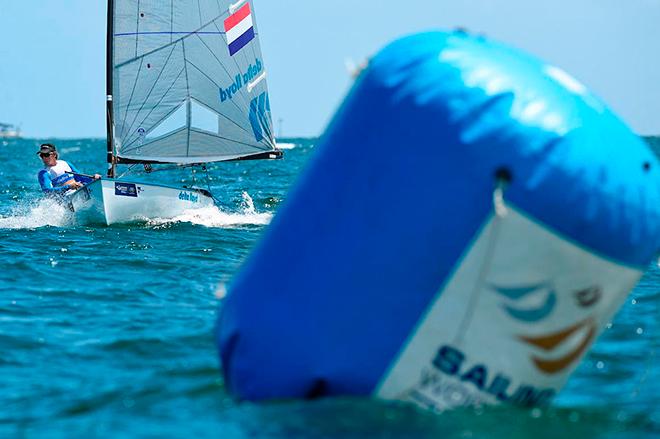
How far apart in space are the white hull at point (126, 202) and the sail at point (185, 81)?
5.37ft

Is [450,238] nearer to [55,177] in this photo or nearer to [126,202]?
[126,202]

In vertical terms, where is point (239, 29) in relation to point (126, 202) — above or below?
above

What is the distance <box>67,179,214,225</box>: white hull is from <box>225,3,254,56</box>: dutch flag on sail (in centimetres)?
294

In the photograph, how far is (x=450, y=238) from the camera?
14.2ft

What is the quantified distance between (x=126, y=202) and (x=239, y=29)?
161 inches

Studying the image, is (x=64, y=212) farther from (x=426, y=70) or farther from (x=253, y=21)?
(x=426, y=70)

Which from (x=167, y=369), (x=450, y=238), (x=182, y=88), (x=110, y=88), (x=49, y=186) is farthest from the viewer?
(x=182, y=88)

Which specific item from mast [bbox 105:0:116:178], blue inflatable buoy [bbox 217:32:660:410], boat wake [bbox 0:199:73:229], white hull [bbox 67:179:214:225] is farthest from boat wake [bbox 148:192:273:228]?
blue inflatable buoy [bbox 217:32:660:410]

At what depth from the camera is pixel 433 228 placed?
431cm

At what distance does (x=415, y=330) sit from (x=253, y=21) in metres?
14.2

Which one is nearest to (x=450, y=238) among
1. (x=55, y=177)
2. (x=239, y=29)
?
(x=55, y=177)

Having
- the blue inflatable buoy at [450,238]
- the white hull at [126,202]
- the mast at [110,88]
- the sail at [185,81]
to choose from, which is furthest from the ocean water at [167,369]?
the sail at [185,81]

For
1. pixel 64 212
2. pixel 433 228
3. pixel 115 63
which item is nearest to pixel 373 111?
pixel 433 228

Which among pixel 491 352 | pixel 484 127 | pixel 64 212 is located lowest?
pixel 64 212
